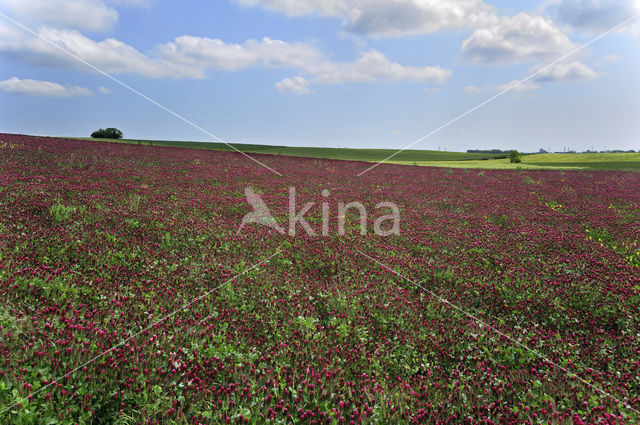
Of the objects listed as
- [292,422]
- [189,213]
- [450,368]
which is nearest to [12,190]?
[189,213]

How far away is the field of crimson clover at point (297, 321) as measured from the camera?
3057 mm

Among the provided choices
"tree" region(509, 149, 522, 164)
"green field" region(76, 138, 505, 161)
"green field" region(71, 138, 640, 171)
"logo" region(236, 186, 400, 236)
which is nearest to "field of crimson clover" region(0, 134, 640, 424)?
"logo" region(236, 186, 400, 236)

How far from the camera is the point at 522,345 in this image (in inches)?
172

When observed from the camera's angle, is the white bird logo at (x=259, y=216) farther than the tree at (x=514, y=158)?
No

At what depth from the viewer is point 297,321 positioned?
458 cm

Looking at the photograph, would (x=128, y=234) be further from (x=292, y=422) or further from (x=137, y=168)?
(x=137, y=168)

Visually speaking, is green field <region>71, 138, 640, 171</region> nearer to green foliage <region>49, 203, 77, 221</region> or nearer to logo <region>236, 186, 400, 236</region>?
logo <region>236, 186, 400, 236</region>

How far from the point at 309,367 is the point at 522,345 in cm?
276

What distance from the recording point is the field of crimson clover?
3.06m
